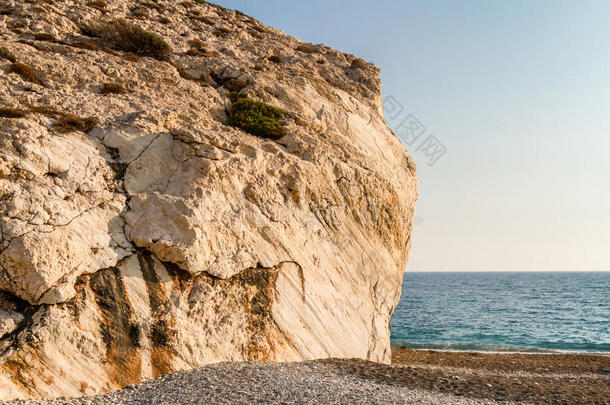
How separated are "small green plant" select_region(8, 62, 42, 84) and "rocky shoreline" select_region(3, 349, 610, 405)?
460 inches

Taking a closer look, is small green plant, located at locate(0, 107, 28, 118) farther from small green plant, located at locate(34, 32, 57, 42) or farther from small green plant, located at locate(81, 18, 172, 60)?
small green plant, located at locate(81, 18, 172, 60)

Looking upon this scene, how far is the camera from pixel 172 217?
1267 centimetres

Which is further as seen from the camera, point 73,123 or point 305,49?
point 305,49

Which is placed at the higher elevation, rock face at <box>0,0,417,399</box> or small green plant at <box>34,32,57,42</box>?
small green plant at <box>34,32,57,42</box>

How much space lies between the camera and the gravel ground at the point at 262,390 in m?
9.65

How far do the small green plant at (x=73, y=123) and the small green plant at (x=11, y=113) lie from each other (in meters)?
0.90

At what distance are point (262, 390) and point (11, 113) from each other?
1057cm

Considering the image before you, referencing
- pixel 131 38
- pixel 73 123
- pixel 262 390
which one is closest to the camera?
pixel 262 390

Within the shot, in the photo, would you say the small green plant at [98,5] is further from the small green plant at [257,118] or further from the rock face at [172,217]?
the small green plant at [257,118]

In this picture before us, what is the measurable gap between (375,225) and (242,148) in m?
6.63

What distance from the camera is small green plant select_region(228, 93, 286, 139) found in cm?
1786

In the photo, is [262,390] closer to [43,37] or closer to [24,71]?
[24,71]

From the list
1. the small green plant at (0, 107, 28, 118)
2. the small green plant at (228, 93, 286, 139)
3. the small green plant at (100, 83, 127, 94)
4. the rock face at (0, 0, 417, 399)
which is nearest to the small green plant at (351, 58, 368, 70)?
the rock face at (0, 0, 417, 399)

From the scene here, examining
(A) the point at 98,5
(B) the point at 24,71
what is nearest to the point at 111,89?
(B) the point at 24,71
